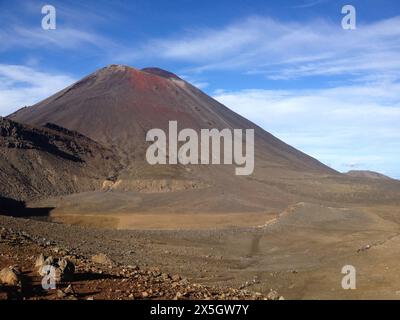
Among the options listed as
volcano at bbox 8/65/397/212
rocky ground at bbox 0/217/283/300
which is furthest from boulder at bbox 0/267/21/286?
volcano at bbox 8/65/397/212

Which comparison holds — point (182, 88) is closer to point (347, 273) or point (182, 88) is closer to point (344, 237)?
point (344, 237)

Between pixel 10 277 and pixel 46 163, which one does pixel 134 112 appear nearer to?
pixel 46 163

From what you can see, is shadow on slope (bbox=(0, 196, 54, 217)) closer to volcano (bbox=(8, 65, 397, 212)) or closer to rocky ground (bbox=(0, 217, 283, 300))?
volcano (bbox=(8, 65, 397, 212))

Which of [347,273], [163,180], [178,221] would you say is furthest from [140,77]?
[347,273]

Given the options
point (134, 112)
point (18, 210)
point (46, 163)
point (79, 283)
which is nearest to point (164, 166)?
→ point (46, 163)
